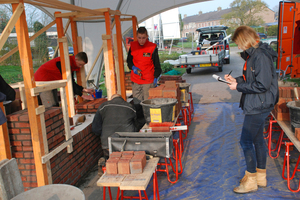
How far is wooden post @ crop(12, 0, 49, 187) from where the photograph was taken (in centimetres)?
263

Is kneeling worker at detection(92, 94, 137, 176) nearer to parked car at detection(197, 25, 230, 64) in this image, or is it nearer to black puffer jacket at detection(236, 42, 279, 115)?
black puffer jacket at detection(236, 42, 279, 115)

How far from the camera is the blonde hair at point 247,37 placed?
286 cm

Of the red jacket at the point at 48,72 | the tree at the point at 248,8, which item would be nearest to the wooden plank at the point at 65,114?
the red jacket at the point at 48,72

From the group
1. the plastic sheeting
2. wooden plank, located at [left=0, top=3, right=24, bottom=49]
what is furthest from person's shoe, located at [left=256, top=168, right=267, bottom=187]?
wooden plank, located at [left=0, top=3, right=24, bottom=49]

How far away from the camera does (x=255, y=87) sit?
2.83 m

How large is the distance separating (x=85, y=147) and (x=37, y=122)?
1.32m

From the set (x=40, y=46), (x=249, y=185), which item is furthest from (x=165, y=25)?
(x=249, y=185)

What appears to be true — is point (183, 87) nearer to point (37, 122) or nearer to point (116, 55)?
point (116, 55)

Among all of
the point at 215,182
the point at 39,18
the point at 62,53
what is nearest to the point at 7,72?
the point at 39,18

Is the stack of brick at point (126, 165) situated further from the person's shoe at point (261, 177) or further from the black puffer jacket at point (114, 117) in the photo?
the person's shoe at point (261, 177)

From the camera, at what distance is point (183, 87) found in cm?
566

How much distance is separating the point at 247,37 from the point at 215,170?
2.00 metres

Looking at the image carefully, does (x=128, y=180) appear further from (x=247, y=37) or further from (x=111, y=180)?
(x=247, y=37)

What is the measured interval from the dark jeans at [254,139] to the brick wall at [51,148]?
7.61ft
